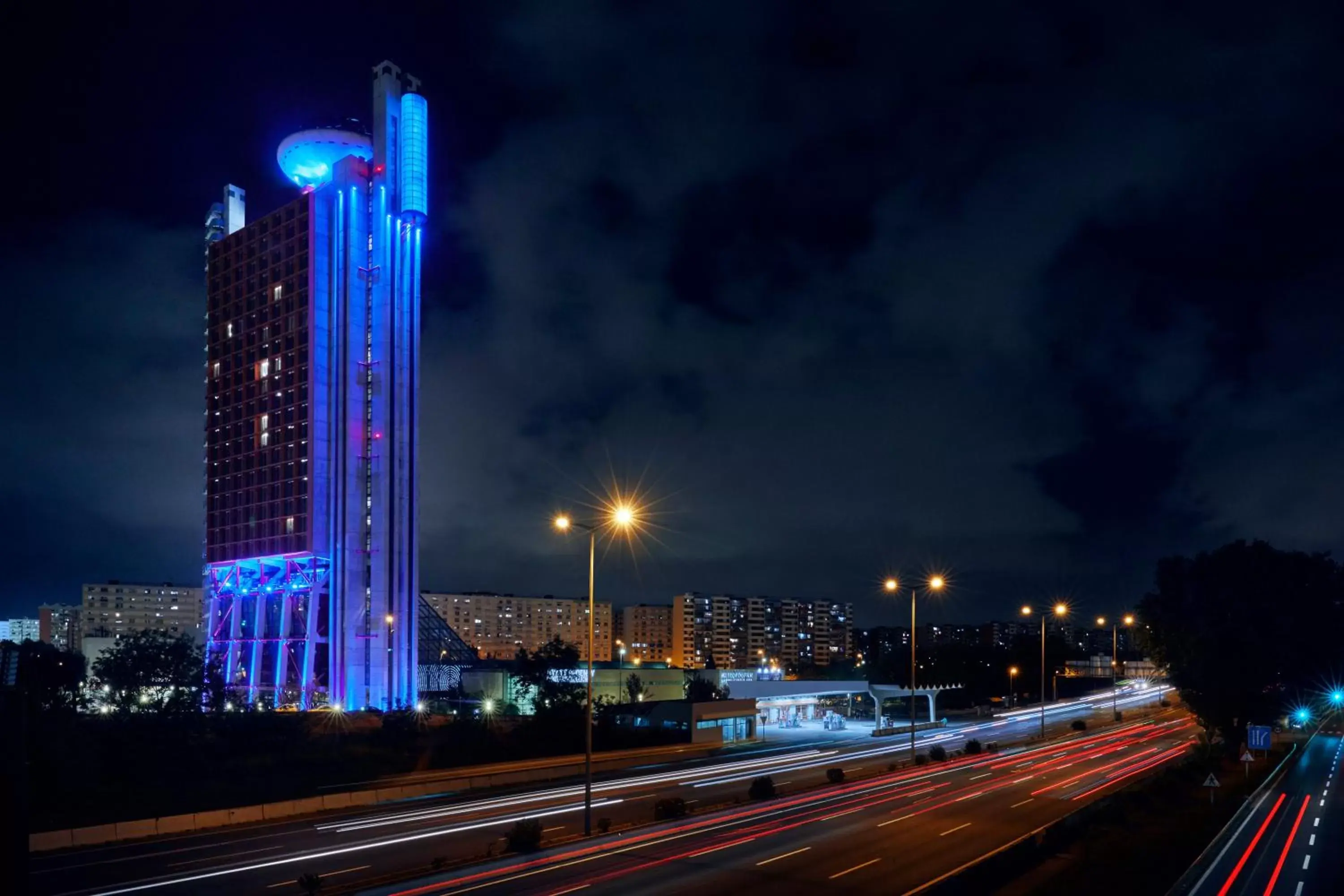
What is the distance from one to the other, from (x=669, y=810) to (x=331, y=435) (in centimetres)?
6759

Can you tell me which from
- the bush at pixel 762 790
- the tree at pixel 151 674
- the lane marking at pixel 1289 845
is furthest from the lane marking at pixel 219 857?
the tree at pixel 151 674

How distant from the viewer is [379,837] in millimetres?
30906

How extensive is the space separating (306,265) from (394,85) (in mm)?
18626

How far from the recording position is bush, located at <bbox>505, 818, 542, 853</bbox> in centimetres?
2723

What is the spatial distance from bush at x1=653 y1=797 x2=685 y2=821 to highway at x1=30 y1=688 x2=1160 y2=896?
68 centimetres

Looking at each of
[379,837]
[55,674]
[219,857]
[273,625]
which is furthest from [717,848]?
[273,625]

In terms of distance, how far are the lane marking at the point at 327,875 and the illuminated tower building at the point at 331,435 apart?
Result: 64598 millimetres

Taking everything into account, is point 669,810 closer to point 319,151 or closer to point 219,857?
point 219,857

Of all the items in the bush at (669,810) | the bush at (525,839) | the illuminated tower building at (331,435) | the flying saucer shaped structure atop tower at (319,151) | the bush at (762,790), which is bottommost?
the bush at (762,790)

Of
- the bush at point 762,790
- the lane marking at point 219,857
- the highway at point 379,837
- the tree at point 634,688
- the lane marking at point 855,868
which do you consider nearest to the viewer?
the lane marking at point 855,868

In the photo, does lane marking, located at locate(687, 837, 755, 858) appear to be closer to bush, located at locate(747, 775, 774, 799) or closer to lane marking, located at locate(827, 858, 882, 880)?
lane marking, located at locate(827, 858, 882, 880)

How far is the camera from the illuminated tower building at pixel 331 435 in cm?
8944

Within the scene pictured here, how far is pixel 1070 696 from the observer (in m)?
148

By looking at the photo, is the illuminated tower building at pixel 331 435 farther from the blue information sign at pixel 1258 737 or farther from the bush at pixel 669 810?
the blue information sign at pixel 1258 737
